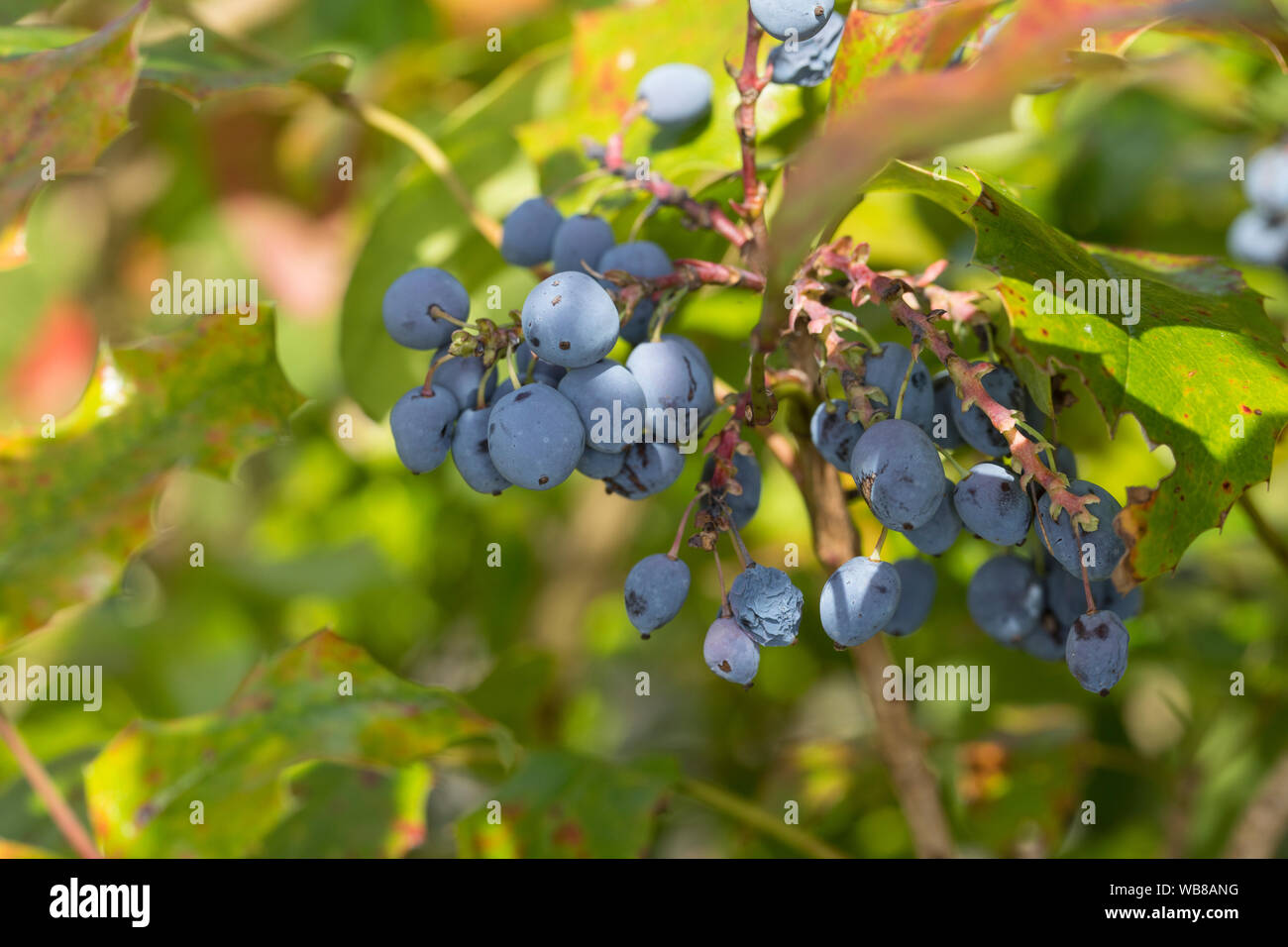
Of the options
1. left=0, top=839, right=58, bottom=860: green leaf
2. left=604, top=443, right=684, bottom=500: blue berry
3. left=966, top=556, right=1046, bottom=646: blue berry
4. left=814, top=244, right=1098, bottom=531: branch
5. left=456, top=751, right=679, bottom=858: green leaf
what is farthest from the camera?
Result: left=456, top=751, right=679, bottom=858: green leaf

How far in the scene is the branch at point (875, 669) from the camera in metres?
0.77

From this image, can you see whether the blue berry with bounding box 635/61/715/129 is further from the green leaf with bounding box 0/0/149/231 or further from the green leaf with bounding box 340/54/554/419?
the green leaf with bounding box 0/0/149/231

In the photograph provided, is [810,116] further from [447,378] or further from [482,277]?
[447,378]

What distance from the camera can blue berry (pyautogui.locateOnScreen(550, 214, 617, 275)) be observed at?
0.76 m

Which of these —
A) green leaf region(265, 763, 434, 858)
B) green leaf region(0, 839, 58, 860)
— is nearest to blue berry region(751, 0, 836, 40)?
green leaf region(265, 763, 434, 858)

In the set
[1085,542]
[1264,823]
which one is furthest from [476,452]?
[1264,823]

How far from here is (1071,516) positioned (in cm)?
58

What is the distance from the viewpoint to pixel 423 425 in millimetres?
679

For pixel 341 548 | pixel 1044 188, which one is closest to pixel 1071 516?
pixel 1044 188

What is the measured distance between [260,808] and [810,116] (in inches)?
31.9

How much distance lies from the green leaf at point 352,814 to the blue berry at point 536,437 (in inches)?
21.9

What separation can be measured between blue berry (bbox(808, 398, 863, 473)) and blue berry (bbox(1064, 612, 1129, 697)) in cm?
16

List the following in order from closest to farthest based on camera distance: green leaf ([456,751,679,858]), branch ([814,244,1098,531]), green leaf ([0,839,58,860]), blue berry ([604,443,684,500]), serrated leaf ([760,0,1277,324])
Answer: serrated leaf ([760,0,1277,324])
branch ([814,244,1098,531])
blue berry ([604,443,684,500])
green leaf ([0,839,58,860])
green leaf ([456,751,679,858])
